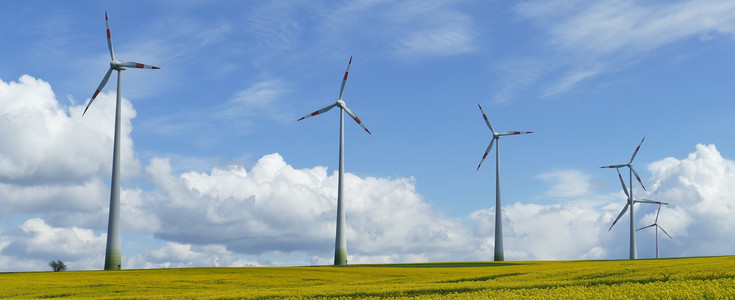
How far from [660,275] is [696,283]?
831 cm

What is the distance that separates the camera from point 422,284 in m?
49.1

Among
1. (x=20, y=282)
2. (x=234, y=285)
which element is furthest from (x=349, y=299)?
(x=20, y=282)

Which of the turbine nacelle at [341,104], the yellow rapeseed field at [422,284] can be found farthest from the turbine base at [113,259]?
the turbine nacelle at [341,104]

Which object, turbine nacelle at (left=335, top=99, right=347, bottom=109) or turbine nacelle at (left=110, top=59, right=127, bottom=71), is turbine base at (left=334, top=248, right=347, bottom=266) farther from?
turbine nacelle at (left=110, top=59, right=127, bottom=71)

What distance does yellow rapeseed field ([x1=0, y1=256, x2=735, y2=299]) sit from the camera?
32.0m

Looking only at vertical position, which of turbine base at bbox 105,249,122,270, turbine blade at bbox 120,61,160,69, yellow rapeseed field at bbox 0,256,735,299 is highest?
turbine blade at bbox 120,61,160,69

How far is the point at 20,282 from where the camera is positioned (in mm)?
69250

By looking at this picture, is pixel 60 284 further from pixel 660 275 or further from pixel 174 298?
pixel 660 275

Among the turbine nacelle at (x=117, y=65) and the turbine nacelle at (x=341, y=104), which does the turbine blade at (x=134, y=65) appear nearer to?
the turbine nacelle at (x=117, y=65)

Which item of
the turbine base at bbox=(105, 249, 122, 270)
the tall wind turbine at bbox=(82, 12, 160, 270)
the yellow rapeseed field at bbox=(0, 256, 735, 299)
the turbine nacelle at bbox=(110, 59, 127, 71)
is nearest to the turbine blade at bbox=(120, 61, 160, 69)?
the turbine nacelle at bbox=(110, 59, 127, 71)

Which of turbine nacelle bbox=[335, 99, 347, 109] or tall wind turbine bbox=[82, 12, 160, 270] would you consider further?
turbine nacelle bbox=[335, 99, 347, 109]

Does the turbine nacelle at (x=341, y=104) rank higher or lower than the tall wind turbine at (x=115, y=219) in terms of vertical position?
higher

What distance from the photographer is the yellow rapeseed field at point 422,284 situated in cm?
3197

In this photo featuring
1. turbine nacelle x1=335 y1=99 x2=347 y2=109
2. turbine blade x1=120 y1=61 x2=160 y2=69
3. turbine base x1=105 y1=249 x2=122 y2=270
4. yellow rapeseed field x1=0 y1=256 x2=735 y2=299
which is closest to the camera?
yellow rapeseed field x1=0 y1=256 x2=735 y2=299
